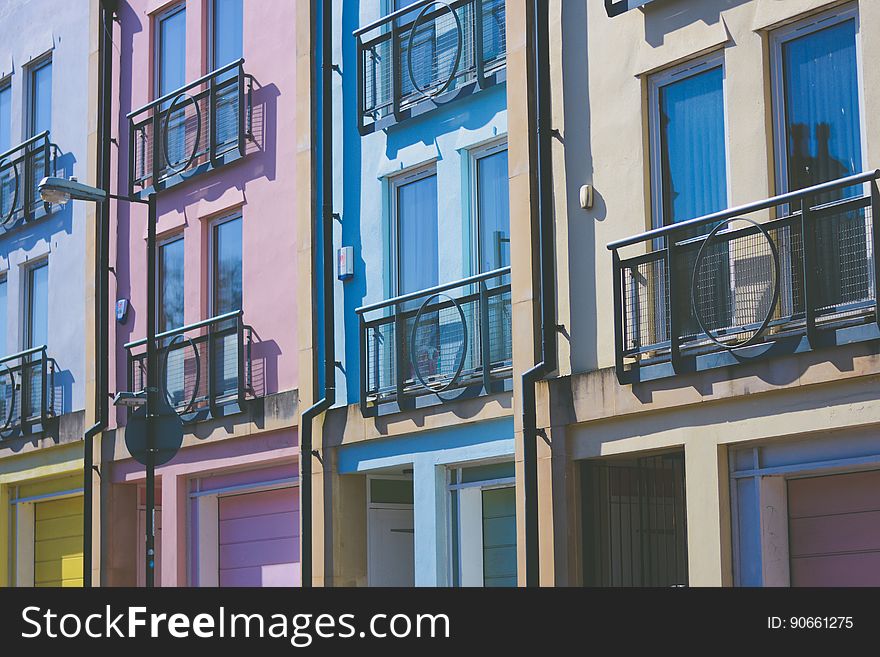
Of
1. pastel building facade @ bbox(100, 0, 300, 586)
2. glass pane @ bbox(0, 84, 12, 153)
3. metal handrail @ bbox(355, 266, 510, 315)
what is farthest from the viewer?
glass pane @ bbox(0, 84, 12, 153)

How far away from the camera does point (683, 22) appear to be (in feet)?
45.3

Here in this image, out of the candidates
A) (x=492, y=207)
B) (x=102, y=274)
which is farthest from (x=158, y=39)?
(x=492, y=207)

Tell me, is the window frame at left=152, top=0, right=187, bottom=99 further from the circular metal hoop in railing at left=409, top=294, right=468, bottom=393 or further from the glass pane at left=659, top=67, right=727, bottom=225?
the glass pane at left=659, top=67, right=727, bottom=225

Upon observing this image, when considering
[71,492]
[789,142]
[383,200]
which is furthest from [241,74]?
[789,142]

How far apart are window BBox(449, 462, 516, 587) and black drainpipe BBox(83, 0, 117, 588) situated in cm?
742

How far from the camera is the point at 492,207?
16.3 m

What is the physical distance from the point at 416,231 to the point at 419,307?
1024mm

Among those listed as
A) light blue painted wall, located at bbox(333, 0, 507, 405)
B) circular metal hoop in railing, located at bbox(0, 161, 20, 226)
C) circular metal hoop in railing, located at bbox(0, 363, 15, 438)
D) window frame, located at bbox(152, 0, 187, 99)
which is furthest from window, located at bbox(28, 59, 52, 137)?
light blue painted wall, located at bbox(333, 0, 507, 405)

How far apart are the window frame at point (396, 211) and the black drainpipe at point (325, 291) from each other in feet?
3.16

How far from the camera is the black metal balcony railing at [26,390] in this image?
23.5 m

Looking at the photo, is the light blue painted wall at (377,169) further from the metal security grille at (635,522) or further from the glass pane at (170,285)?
the glass pane at (170,285)

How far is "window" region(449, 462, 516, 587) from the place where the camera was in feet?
52.9

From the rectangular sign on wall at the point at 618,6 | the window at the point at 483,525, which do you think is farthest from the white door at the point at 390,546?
the rectangular sign on wall at the point at 618,6

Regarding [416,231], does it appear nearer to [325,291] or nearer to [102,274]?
[325,291]
